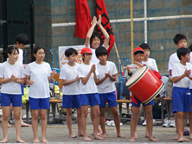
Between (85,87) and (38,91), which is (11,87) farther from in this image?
(85,87)

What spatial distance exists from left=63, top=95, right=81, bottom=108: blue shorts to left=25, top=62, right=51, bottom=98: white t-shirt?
0.59 meters

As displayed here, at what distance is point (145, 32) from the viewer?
13.0 metres

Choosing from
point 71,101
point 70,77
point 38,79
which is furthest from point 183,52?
point 38,79

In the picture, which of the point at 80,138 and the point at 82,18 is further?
the point at 82,18

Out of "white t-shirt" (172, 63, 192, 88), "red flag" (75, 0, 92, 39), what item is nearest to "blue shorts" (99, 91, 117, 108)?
"white t-shirt" (172, 63, 192, 88)

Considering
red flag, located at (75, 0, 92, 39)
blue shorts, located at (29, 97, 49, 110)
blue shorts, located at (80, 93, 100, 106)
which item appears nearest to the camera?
blue shorts, located at (29, 97, 49, 110)

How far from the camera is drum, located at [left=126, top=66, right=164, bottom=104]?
5.52m

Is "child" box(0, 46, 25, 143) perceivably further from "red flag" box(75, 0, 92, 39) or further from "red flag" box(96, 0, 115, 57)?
"red flag" box(75, 0, 92, 39)

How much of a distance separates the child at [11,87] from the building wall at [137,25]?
7285 mm

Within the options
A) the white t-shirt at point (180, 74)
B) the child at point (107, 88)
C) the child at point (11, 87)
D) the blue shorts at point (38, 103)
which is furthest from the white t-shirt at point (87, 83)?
the white t-shirt at point (180, 74)

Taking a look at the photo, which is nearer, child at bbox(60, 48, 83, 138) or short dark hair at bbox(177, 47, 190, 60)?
short dark hair at bbox(177, 47, 190, 60)

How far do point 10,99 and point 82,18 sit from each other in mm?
7195

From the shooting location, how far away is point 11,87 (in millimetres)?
5898

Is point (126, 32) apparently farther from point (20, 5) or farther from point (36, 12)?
point (20, 5)
